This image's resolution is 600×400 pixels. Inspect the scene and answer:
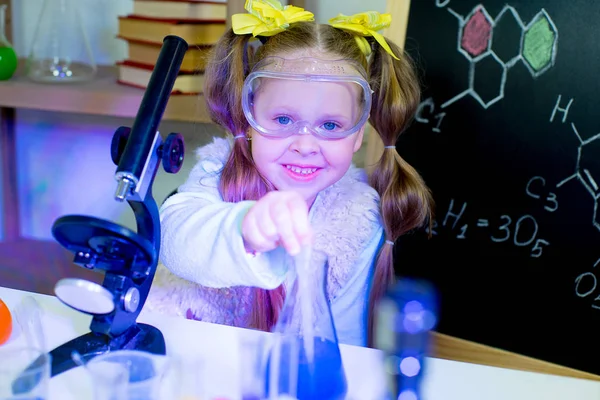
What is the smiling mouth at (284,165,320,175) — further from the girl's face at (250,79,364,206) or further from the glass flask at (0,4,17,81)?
the glass flask at (0,4,17,81)

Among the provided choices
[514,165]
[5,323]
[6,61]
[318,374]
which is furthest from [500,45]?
Result: [6,61]

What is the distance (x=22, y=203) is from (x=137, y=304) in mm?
1758

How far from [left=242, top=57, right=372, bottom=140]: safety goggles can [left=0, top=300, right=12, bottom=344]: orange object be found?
50 cm

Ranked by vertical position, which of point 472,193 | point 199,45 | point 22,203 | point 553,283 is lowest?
point 22,203

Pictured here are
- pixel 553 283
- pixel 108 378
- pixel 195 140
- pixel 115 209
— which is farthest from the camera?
pixel 115 209

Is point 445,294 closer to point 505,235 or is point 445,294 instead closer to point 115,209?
point 505,235

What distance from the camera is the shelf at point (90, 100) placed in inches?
64.9

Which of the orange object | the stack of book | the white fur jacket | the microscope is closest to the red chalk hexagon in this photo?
the white fur jacket

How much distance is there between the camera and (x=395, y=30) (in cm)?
154

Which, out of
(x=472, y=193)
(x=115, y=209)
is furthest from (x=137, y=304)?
(x=115, y=209)

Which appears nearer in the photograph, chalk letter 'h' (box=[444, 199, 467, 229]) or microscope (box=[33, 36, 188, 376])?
microscope (box=[33, 36, 188, 376])

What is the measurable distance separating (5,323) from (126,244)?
25cm

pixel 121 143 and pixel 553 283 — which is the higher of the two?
pixel 121 143

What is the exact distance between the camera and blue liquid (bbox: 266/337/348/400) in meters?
0.69
